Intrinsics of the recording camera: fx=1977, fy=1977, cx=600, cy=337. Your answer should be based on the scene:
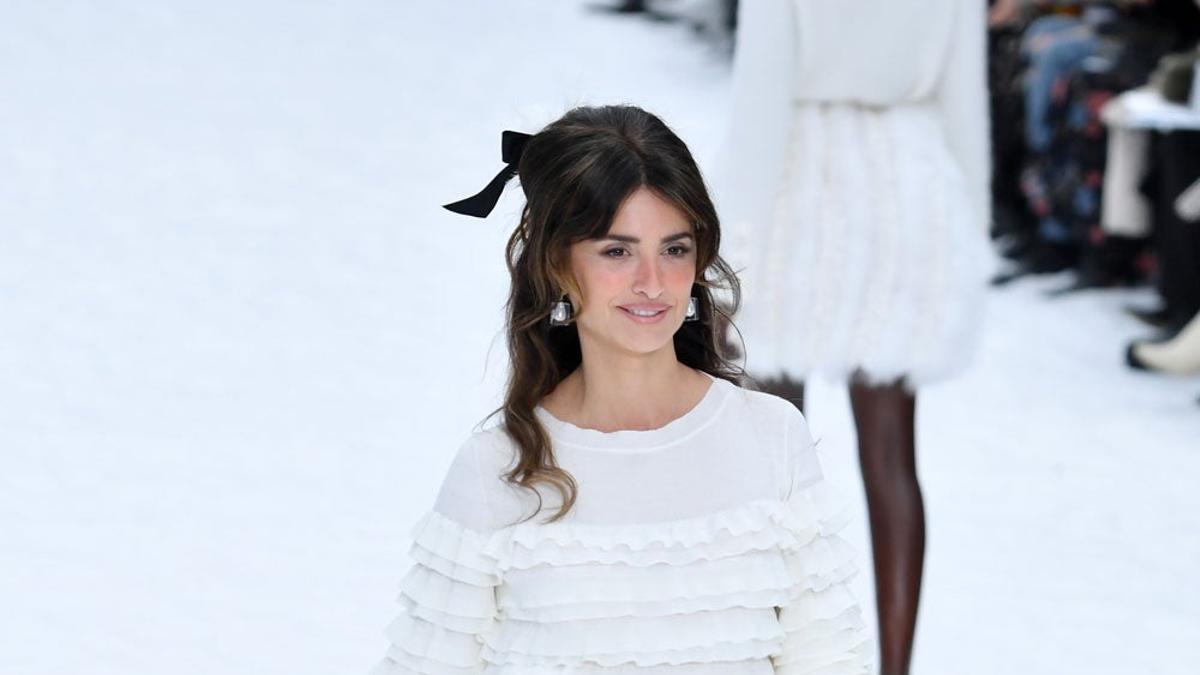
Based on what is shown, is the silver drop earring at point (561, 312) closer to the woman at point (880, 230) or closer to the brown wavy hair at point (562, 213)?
the brown wavy hair at point (562, 213)

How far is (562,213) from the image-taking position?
1716 millimetres

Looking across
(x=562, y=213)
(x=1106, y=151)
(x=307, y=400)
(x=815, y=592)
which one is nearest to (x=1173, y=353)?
(x=1106, y=151)

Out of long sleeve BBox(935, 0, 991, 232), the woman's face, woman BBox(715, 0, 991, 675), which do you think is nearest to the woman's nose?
the woman's face

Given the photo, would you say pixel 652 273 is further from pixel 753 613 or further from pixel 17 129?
pixel 17 129

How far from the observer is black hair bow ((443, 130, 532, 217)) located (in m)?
1.75

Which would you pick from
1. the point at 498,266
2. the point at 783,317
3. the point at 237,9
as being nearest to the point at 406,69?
the point at 237,9

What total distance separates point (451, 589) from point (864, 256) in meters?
1.38

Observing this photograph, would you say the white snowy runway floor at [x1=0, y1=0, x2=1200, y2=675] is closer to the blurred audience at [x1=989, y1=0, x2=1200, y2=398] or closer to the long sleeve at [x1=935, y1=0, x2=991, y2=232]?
the blurred audience at [x1=989, y1=0, x2=1200, y2=398]

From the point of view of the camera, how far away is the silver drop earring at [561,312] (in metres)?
1.75

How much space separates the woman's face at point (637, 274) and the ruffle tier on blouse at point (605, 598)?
17cm

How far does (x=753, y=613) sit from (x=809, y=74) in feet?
4.25

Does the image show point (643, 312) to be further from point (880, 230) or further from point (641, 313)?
point (880, 230)

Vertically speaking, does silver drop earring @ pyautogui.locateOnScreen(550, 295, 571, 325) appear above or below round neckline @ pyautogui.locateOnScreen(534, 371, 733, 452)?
above

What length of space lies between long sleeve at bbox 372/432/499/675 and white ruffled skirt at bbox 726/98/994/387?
4.01 ft
